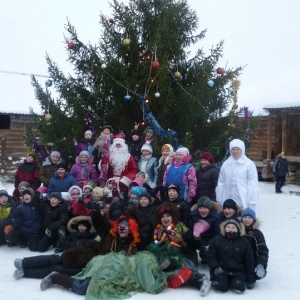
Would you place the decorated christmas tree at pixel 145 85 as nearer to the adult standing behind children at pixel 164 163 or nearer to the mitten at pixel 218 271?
the adult standing behind children at pixel 164 163

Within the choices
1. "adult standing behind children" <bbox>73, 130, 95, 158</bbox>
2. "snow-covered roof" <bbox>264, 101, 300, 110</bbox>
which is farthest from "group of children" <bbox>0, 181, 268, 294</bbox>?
"snow-covered roof" <bbox>264, 101, 300, 110</bbox>

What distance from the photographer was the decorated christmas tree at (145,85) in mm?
8711

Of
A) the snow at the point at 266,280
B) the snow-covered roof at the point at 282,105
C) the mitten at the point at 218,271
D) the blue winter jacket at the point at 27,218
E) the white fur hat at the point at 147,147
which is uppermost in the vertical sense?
the snow-covered roof at the point at 282,105

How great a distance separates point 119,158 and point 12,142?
1278 cm

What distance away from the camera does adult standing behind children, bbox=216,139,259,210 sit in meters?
6.43

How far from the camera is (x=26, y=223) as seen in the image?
668cm

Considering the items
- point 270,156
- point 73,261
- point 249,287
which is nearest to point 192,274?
point 249,287

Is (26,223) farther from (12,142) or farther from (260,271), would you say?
(12,142)

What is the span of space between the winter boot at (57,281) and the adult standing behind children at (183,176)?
2488 millimetres

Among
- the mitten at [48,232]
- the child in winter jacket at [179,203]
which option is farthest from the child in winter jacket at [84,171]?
the child in winter jacket at [179,203]

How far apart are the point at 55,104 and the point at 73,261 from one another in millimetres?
4618

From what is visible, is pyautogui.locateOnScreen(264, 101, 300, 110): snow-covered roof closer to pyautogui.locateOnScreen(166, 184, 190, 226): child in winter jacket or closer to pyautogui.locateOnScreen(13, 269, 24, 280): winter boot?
pyautogui.locateOnScreen(166, 184, 190, 226): child in winter jacket

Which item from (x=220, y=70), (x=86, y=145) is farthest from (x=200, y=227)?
(x=220, y=70)

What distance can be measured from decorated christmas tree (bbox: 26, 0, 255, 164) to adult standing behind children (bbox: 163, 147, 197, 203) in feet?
4.88
